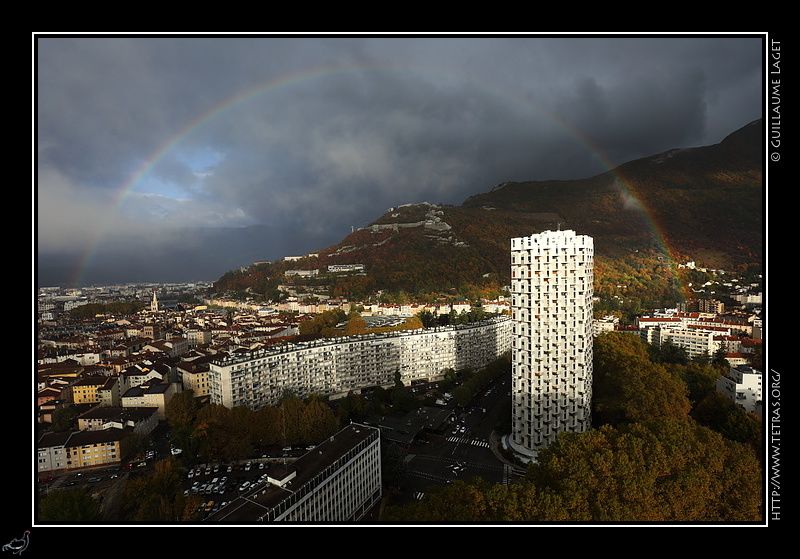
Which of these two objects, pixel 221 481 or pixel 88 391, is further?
pixel 88 391

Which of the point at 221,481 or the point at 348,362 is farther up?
the point at 348,362

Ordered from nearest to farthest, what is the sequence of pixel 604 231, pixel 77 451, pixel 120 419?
pixel 77 451
pixel 120 419
pixel 604 231

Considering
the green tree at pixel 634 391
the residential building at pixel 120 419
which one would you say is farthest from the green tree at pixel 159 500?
the green tree at pixel 634 391

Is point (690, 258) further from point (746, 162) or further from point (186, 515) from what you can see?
point (186, 515)

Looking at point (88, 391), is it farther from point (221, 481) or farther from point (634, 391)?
point (634, 391)

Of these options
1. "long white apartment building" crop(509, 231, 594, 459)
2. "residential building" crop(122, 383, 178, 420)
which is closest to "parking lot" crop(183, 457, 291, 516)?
"residential building" crop(122, 383, 178, 420)

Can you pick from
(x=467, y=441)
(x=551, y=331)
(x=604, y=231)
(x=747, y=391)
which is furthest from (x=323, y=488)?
(x=604, y=231)

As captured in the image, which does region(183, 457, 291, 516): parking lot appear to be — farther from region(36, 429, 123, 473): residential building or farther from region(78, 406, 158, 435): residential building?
region(78, 406, 158, 435): residential building
